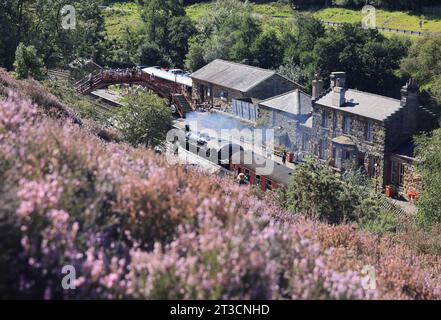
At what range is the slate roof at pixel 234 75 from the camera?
166 ft

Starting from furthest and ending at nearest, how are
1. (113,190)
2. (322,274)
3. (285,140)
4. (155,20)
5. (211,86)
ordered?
(155,20), (211,86), (285,140), (113,190), (322,274)

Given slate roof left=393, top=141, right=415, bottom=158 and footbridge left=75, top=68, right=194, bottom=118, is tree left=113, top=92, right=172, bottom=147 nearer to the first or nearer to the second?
slate roof left=393, top=141, right=415, bottom=158

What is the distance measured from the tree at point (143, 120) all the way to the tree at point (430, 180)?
497 inches

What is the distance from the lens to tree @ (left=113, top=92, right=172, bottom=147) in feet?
100

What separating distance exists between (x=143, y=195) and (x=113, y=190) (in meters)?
0.41

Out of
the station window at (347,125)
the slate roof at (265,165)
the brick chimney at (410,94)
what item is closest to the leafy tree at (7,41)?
the slate roof at (265,165)

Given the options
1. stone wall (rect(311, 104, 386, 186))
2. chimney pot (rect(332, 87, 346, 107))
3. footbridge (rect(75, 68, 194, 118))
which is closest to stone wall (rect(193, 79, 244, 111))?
footbridge (rect(75, 68, 194, 118))

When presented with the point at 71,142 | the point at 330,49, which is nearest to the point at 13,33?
the point at 330,49

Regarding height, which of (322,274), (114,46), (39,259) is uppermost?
(39,259)

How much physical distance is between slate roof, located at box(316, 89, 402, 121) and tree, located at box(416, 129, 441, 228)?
5.05 meters

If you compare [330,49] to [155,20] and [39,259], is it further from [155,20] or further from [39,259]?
[39,259]

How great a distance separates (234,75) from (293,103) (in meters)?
10.5

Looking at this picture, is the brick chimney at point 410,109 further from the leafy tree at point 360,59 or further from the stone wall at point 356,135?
the leafy tree at point 360,59

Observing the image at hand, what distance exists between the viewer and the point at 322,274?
727cm
